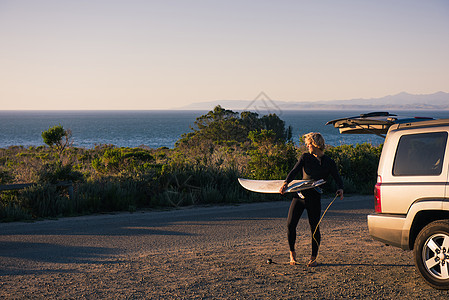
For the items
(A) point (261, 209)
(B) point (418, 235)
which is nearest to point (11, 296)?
(B) point (418, 235)

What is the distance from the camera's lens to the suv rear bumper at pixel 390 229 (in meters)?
5.85

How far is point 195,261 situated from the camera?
7043mm

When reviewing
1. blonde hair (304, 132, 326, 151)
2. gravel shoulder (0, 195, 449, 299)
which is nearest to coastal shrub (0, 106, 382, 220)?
gravel shoulder (0, 195, 449, 299)

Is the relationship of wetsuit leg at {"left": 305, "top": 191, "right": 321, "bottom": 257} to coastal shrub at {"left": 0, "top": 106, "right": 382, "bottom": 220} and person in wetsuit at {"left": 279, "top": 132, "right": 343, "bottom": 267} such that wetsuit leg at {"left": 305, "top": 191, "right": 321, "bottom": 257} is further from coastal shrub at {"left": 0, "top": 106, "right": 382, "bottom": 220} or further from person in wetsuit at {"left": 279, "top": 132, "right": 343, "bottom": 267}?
coastal shrub at {"left": 0, "top": 106, "right": 382, "bottom": 220}

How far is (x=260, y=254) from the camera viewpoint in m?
7.50

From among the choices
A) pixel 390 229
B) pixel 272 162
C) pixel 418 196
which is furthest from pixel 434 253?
pixel 272 162

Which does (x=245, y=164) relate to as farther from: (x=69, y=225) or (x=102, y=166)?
(x=69, y=225)

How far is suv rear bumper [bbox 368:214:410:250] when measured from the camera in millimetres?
5851

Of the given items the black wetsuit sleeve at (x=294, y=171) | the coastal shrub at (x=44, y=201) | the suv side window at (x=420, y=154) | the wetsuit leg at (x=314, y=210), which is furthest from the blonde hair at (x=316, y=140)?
the coastal shrub at (x=44, y=201)

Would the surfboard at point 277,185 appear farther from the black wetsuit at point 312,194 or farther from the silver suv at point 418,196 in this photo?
the silver suv at point 418,196

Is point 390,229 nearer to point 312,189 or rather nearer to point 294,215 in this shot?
point 312,189

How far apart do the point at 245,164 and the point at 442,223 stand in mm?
10785

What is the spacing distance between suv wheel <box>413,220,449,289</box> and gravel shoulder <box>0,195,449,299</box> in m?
0.19

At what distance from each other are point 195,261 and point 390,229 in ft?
9.66
